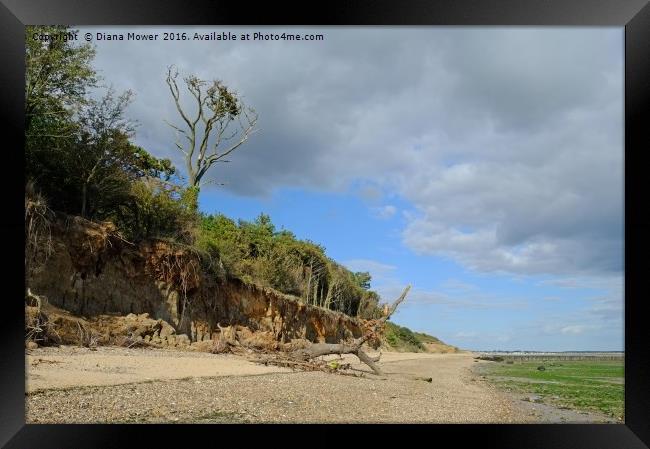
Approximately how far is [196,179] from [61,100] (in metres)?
5.57

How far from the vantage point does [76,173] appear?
10727 mm

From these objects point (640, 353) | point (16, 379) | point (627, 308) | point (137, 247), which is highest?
point (137, 247)

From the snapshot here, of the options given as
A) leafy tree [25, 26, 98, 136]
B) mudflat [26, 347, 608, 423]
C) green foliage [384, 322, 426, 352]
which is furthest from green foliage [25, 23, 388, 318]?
green foliage [384, 322, 426, 352]

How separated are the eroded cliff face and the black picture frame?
5.49 m

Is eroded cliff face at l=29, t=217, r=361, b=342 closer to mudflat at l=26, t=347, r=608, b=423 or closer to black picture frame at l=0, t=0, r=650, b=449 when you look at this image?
mudflat at l=26, t=347, r=608, b=423

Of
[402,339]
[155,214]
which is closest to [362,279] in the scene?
[402,339]

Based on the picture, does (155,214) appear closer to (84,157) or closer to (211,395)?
(84,157)

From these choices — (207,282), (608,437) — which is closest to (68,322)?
(207,282)

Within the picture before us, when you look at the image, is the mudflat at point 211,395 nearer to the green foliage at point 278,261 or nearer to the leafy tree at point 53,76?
the leafy tree at point 53,76

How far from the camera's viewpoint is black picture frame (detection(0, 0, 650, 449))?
4.45m
